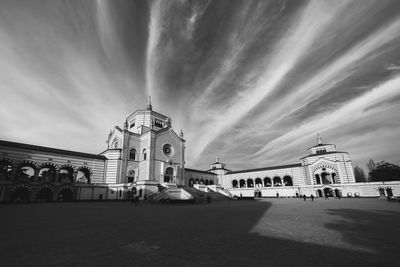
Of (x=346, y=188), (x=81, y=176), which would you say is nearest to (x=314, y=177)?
(x=346, y=188)

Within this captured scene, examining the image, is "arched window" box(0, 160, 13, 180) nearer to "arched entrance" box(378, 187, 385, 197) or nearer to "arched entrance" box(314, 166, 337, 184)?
"arched entrance" box(314, 166, 337, 184)

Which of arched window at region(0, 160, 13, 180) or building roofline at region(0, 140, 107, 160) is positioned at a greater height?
building roofline at region(0, 140, 107, 160)

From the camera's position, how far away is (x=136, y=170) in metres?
39.9

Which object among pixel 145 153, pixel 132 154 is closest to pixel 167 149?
pixel 145 153

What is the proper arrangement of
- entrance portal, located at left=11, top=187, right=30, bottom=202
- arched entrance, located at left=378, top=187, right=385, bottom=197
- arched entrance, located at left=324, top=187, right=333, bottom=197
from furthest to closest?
arched entrance, located at left=324, top=187, right=333, bottom=197 → arched entrance, located at left=378, top=187, right=385, bottom=197 → entrance portal, located at left=11, top=187, right=30, bottom=202

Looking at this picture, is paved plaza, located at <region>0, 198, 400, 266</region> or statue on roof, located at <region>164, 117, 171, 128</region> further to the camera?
statue on roof, located at <region>164, 117, 171, 128</region>

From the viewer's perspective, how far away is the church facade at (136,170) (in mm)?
30109

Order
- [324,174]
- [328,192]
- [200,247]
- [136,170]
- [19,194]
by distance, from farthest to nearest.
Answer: [324,174] < [328,192] < [136,170] < [19,194] < [200,247]

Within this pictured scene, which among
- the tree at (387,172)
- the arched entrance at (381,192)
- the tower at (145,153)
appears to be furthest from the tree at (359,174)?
the tower at (145,153)

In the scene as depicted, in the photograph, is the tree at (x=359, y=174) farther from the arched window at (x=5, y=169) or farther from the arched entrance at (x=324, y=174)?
the arched window at (x=5, y=169)

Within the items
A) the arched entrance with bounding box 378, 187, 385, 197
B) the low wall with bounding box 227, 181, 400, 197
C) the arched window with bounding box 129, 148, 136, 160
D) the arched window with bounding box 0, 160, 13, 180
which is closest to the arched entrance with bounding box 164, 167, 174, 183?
the arched window with bounding box 129, 148, 136, 160

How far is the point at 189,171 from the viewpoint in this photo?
5534cm

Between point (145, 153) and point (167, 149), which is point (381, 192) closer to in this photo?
point (167, 149)

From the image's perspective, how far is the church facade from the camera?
98.8 ft
